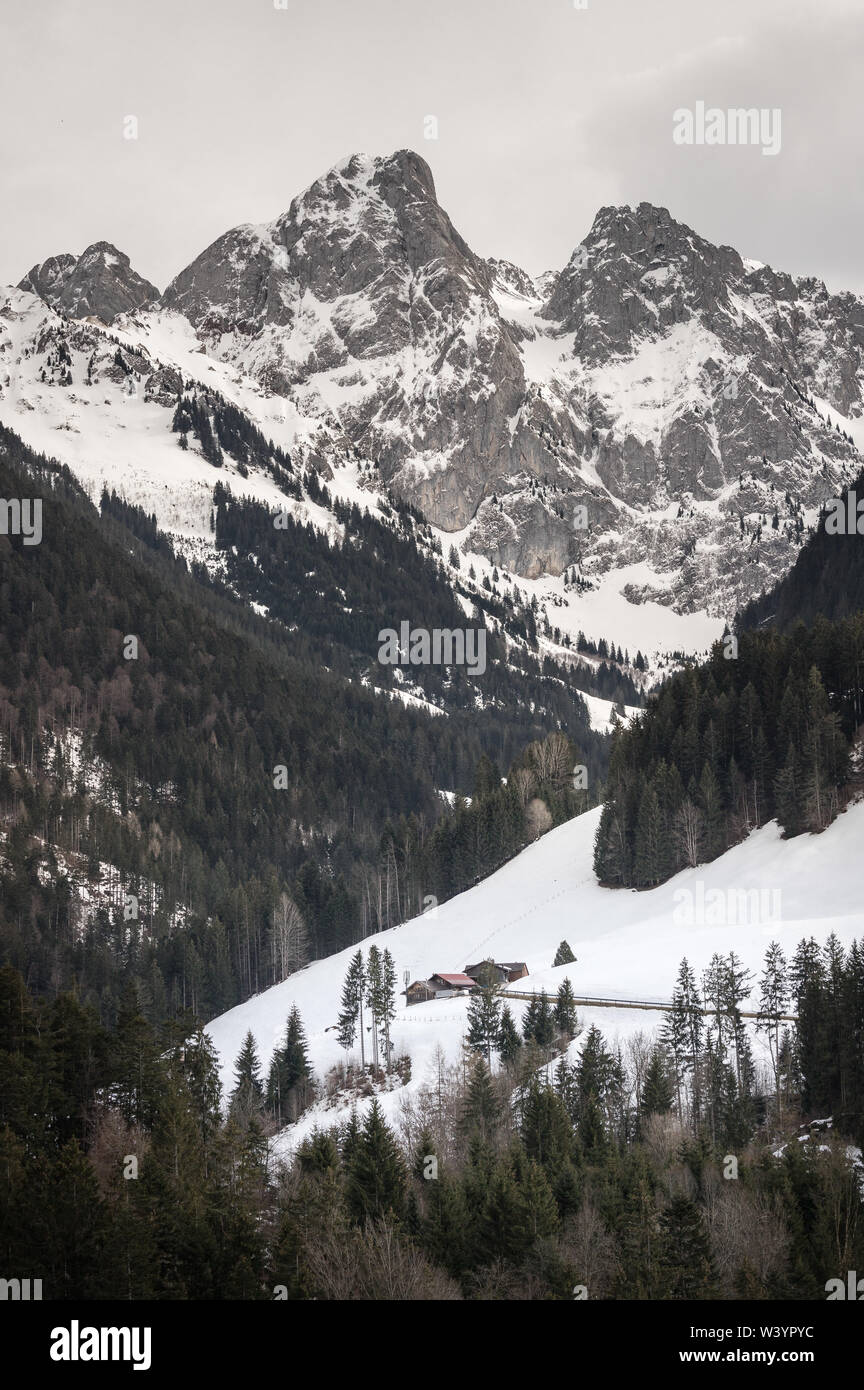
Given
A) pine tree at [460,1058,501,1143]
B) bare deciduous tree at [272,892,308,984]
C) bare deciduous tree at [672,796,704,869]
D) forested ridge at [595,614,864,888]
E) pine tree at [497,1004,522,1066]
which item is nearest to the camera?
pine tree at [460,1058,501,1143]

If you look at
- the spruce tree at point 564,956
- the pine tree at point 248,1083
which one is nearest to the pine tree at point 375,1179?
the pine tree at point 248,1083

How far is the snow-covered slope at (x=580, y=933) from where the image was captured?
84125mm

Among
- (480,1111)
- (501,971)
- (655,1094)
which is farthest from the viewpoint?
(501,971)

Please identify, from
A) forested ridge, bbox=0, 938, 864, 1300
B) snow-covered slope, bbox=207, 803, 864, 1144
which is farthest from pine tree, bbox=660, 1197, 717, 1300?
snow-covered slope, bbox=207, 803, 864, 1144

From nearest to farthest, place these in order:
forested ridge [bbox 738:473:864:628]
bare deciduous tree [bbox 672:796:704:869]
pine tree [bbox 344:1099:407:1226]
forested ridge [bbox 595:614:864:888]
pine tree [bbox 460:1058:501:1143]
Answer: pine tree [bbox 344:1099:407:1226], pine tree [bbox 460:1058:501:1143], forested ridge [bbox 595:614:864:888], bare deciduous tree [bbox 672:796:704:869], forested ridge [bbox 738:473:864:628]

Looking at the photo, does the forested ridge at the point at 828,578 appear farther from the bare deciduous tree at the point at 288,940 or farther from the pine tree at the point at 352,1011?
the pine tree at the point at 352,1011

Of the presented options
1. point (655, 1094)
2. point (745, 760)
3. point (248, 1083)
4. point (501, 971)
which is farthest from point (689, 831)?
point (655, 1094)

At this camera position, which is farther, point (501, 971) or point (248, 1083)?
point (501, 971)

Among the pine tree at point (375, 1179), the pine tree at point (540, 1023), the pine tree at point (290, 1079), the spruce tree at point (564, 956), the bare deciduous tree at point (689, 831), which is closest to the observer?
the pine tree at point (375, 1179)

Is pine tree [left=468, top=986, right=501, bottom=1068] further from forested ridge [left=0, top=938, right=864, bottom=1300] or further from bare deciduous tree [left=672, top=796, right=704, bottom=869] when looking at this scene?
bare deciduous tree [left=672, top=796, right=704, bottom=869]

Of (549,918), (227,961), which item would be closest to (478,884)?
(549,918)

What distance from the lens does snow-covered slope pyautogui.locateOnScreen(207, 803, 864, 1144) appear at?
84.1m

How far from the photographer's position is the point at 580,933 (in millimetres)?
107688

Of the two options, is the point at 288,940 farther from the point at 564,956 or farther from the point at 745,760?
the point at 745,760
